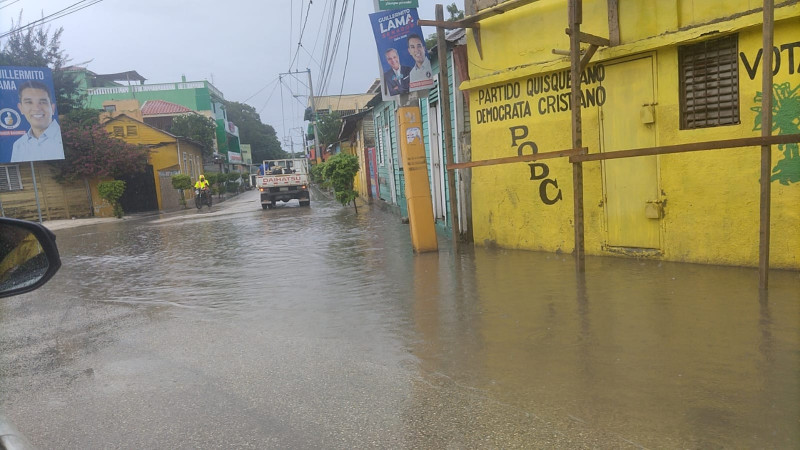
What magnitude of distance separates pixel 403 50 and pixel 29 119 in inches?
823

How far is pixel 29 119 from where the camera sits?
23.3 meters

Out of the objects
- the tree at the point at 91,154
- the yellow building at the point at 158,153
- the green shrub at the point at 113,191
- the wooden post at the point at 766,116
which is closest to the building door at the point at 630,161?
the wooden post at the point at 766,116

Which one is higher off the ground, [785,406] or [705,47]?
[705,47]

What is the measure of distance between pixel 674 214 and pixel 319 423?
518cm

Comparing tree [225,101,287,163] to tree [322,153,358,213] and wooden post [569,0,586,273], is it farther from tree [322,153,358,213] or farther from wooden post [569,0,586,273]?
wooden post [569,0,586,273]

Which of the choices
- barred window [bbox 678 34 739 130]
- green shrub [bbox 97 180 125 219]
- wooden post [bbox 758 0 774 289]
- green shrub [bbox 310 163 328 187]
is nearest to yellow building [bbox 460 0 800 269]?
barred window [bbox 678 34 739 130]

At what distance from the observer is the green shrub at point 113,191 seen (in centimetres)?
2564

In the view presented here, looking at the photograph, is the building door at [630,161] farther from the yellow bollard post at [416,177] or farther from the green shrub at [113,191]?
the green shrub at [113,191]

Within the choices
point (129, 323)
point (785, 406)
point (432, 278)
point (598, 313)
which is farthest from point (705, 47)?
point (129, 323)

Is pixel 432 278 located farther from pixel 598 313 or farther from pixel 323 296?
pixel 598 313

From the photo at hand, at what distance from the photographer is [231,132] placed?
70.6m

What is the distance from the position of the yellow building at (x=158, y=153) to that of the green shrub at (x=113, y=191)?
4.14 meters

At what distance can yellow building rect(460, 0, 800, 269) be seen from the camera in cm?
602

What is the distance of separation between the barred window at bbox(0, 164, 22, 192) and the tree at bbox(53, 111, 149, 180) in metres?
1.62
